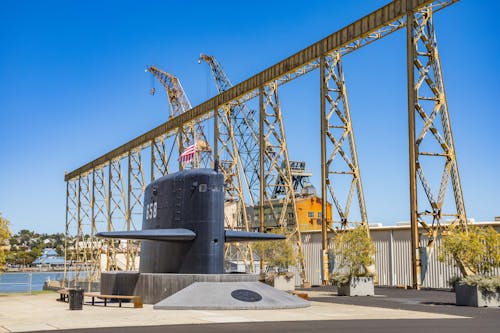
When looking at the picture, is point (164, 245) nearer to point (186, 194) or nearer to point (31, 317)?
point (186, 194)

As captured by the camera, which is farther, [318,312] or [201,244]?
[201,244]

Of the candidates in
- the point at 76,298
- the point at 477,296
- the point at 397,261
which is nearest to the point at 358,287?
the point at 477,296

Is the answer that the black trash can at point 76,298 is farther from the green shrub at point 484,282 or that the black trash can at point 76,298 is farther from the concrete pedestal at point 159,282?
the green shrub at point 484,282

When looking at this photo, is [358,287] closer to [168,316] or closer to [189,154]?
[189,154]

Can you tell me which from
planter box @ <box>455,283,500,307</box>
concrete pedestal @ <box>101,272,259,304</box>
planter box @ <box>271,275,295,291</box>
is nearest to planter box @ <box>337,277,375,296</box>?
planter box @ <box>271,275,295,291</box>

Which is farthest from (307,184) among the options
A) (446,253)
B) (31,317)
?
(31,317)

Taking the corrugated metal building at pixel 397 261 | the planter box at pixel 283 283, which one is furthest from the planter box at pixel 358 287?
the corrugated metal building at pixel 397 261

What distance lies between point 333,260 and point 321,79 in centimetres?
1070

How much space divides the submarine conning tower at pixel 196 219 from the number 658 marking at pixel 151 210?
1048 mm

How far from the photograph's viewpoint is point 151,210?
26.8 meters

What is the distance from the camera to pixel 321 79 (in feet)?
122

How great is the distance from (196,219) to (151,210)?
3775 millimetres

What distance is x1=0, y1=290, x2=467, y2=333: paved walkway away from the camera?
17.0m

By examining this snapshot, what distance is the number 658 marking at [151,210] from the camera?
26375 millimetres
